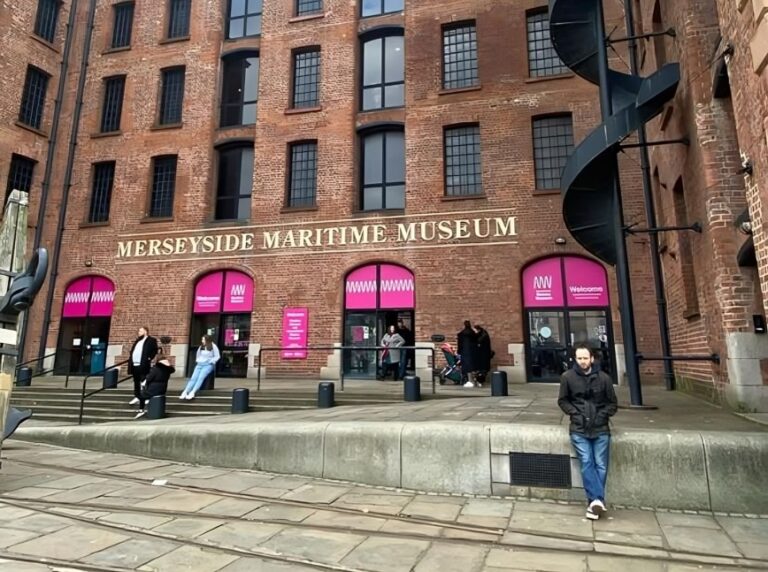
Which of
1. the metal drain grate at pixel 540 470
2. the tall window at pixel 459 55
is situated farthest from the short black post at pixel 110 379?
the tall window at pixel 459 55

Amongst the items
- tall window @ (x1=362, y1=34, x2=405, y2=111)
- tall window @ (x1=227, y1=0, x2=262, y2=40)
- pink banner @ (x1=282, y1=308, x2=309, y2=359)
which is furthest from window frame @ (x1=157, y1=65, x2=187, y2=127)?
pink banner @ (x1=282, y1=308, x2=309, y2=359)

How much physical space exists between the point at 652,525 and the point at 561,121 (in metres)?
12.7

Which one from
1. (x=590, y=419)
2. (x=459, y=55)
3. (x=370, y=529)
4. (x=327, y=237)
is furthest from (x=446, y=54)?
(x=370, y=529)

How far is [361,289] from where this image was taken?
1548cm

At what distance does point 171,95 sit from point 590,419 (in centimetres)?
1911

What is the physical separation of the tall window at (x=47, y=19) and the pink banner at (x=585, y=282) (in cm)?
2153

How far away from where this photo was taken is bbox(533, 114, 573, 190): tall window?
582 inches

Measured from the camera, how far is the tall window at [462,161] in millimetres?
15414

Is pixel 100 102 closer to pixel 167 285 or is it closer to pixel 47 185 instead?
pixel 47 185

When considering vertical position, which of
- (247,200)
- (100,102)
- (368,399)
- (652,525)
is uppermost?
(100,102)

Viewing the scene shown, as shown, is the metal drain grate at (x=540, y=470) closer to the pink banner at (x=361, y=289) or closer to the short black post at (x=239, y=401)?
the short black post at (x=239, y=401)

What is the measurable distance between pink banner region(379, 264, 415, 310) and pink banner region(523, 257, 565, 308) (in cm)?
334

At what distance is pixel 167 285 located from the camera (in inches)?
664

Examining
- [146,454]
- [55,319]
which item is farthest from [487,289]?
[55,319]
